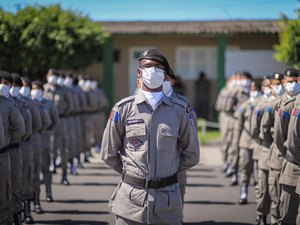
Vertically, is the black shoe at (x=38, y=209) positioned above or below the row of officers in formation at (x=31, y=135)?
below

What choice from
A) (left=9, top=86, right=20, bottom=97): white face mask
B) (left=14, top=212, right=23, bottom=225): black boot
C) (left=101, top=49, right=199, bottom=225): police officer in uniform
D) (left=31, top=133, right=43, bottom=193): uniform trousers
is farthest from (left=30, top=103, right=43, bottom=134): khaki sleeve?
(left=101, top=49, right=199, bottom=225): police officer in uniform

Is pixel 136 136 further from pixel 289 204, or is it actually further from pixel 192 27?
pixel 192 27

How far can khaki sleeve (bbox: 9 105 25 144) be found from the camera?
788 cm

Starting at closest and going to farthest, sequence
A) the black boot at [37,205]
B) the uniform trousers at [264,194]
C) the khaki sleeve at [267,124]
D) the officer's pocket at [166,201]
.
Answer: the officer's pocket at [166,201], the khaki sleeve at [267,124], the uniform trousers at [264,194], the black boot at [37,205]

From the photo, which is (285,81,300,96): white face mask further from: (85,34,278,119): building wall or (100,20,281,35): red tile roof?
(85,34,278,119): building wall

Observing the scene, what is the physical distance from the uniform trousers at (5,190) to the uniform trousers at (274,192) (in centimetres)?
335

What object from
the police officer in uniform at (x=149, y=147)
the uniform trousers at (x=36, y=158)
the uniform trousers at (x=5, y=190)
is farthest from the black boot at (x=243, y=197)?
the police officer in uniform at (x=149, y=147)

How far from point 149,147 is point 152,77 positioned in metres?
0.61

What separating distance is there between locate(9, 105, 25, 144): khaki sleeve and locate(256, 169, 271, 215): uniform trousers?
11.0 ft

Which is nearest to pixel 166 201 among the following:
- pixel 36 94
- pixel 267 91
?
pixel 267 91

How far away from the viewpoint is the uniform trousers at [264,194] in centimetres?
877

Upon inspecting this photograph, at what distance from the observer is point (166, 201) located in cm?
549

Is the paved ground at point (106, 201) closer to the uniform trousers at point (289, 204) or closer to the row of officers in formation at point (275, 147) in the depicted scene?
the row of officers in formation at point (275, 147)

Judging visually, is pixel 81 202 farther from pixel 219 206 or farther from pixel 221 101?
pixel 221 101
